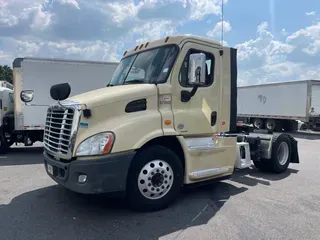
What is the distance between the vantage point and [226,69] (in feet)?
19.2

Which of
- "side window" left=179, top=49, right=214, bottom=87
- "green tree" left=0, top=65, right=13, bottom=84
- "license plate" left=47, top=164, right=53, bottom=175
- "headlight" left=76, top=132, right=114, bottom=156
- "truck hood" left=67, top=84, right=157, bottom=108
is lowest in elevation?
"license plate" left=47, top=164, right=53, bottom=175

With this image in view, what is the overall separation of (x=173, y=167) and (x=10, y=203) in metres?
2.90

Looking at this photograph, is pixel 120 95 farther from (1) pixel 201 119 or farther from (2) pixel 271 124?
(2) pixel 271 124

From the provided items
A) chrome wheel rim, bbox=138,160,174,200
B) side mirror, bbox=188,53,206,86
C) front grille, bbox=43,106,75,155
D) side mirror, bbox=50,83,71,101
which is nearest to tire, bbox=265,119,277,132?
side mirror, bbox=188,53,206,86

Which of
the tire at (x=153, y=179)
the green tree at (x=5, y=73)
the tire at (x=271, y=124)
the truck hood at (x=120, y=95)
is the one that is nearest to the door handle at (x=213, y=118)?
the tire at (x=153, y=179)

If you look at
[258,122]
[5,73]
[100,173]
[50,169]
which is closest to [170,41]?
[100,173]

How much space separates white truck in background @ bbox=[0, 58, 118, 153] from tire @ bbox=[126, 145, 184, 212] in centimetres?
669

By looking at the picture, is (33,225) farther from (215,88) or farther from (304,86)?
(304,86)

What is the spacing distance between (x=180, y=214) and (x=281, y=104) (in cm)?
1848

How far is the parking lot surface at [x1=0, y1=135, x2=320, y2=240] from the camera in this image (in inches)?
160

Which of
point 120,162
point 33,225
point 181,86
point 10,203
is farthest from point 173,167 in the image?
point 10,203

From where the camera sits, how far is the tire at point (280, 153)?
7.61m

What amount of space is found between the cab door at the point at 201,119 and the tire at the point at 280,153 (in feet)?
7.34

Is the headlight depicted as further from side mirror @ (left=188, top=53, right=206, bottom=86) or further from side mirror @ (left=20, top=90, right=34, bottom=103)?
side mirror @ (left=20, top=90, right=34, bottom=103)
